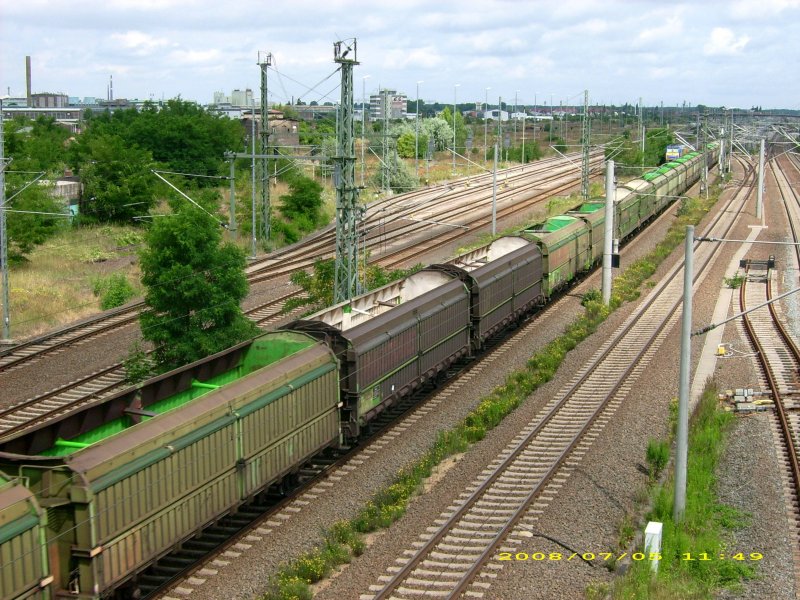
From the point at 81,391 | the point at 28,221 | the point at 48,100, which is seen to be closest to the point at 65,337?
the point at 81,391

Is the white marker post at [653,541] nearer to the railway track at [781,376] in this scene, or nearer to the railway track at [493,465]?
the railway track at [781,376]

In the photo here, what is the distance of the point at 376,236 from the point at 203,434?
3494 cm

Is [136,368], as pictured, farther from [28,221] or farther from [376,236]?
[376,236]

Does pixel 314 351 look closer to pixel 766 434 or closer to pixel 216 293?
pixel 216 293

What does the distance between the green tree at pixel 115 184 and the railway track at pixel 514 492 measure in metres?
33.8

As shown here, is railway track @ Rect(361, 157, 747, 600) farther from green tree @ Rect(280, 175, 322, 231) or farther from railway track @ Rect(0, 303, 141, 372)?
green tree @ Rect(280, 175, 322, 231)

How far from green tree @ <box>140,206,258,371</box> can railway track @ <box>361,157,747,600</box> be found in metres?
9.27

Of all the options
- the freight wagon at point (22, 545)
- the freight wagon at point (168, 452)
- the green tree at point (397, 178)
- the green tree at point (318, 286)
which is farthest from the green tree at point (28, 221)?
the freight wagon at point (22, 545)

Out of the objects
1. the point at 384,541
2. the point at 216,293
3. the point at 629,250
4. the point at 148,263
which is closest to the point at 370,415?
the point at 384,541

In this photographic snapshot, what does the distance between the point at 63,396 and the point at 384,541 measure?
44.2 ft

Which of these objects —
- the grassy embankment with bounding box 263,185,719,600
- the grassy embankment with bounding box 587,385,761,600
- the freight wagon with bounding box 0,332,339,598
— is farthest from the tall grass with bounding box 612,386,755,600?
the freight wagon with bounding box 0,332,339,598

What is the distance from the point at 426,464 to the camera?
19.8 m

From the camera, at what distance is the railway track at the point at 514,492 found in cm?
1479

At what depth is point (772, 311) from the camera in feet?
118
